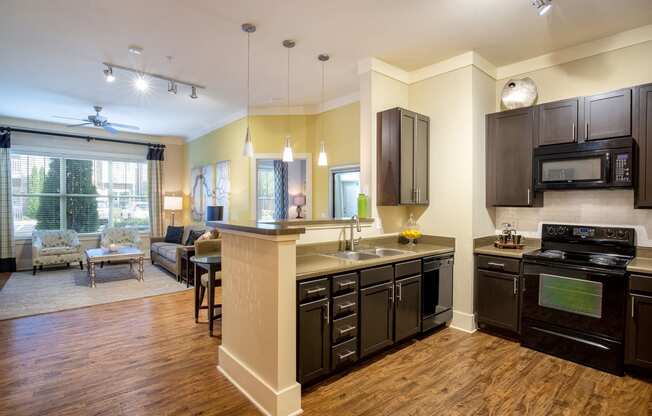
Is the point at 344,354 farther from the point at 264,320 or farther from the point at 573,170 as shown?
the point at 573,170

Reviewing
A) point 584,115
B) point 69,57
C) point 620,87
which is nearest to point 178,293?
point 69,57

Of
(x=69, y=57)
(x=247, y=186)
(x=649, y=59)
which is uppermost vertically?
(x=69, y=57)

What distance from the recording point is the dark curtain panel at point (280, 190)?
6641 millimetres

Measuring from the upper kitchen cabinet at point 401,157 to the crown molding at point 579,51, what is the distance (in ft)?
3.70

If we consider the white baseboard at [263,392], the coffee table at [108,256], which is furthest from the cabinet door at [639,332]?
the coffee table at [108,256]

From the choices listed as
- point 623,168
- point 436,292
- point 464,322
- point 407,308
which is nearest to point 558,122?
point 623,168

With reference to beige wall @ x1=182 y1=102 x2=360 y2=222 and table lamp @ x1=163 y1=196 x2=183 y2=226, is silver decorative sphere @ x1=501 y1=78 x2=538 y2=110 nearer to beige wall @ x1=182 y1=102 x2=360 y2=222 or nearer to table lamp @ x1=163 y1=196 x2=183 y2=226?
beige wall @ x1=182 y1=102 x2=360 y2=222

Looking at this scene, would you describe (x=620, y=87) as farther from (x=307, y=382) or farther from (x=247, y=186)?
(x=247, y=186)

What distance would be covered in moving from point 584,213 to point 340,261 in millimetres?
2580

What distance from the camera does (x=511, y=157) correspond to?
138 inches

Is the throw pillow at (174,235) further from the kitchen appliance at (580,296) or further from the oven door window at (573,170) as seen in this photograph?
the oven door window at (573,170)

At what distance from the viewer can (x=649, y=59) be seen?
2.92 metres

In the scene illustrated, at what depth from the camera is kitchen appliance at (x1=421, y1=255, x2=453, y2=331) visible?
3.25 meters

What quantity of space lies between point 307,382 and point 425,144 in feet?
8.98
